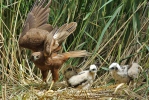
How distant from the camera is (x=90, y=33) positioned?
694 cm

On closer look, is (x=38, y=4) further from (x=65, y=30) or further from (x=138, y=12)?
(x=138, y=12)

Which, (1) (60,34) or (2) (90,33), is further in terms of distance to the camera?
(2) (90,33)

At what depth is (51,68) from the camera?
255 inches

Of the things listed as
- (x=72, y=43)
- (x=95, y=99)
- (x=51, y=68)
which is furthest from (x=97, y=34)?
(x=95, y=99)

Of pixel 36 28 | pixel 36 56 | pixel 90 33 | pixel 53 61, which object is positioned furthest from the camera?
pixel 90 33

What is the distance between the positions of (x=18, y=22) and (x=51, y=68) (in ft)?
3.09

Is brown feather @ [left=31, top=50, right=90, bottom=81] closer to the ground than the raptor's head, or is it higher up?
closer to the ground

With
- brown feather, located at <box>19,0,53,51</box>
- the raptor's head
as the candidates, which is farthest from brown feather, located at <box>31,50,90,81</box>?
brown feather, located at <box>19,0,53,51</box>

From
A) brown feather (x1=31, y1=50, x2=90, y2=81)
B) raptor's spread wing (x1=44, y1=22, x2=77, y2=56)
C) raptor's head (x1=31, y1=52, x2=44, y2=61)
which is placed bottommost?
brown feather (x1=31, y1=50, x2=90, y2=81)

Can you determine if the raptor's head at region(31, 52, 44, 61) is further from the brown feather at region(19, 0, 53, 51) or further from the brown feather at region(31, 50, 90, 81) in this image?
the brown feather at region(19, 0, 53, 51)

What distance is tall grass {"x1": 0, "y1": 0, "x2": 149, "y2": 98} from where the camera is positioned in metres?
6.61

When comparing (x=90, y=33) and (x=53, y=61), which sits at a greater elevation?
(x=90, y=33)

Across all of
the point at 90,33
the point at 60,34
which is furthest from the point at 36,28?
the point at 90,33

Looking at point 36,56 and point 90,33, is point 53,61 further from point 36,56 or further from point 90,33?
point 90,33
